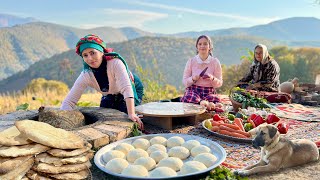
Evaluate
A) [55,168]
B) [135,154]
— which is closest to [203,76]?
[135,154]

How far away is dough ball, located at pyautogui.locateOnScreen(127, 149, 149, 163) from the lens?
2.69m

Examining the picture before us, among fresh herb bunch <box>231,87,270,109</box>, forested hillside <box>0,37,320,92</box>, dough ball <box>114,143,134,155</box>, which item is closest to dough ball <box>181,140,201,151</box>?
dough ball <box>114,143,134,155</box>

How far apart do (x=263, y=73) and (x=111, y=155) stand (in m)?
4.59

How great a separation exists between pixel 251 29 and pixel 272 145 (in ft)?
345

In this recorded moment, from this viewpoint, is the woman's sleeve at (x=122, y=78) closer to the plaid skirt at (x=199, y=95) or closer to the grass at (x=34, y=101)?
the plaid skirt at (x=199, y=95)

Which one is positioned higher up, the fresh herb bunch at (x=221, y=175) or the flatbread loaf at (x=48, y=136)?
the flatbread loaf at (x=48, y=136)

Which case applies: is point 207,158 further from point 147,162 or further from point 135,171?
point 135,171

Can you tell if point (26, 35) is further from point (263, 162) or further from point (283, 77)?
point (263, 162)

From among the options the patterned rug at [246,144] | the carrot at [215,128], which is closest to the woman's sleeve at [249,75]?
the patterned rug at [246,144]

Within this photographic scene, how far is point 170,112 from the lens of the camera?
4059mm

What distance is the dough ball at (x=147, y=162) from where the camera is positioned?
8.30 ft

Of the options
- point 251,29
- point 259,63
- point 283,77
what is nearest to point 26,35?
point 251,29

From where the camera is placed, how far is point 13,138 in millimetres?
2359

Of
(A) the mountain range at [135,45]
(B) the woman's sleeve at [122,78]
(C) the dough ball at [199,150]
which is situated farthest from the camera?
(A) the mountain range at [135,45]
